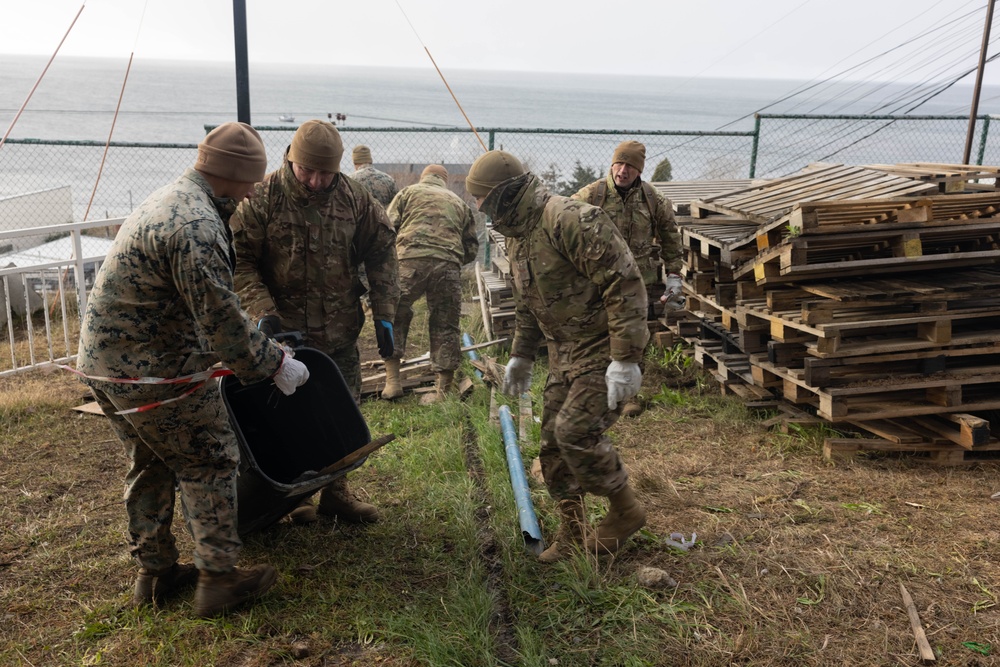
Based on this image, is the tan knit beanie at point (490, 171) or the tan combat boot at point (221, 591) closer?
the tan combat boot at point (221, 591)

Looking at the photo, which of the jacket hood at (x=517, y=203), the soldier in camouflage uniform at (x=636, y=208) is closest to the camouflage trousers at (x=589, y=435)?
the jacket hood at (x=517, y=203)

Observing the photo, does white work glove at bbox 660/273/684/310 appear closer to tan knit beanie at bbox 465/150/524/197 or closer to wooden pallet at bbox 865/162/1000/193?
wooden pallet at bbox 865/162/1000/193

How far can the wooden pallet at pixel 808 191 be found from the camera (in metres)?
5.15

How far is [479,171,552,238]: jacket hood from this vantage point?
353 cm

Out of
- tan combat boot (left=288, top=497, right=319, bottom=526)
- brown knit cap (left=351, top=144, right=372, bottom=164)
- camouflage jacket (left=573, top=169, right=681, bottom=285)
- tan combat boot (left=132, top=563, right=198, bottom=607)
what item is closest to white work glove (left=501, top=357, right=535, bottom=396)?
tan combat boot (left=288, top=497, right=319, bottom=526)

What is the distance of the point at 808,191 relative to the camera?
5.57 meters

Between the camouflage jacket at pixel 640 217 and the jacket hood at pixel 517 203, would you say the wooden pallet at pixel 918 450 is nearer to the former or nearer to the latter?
the camouflage jacket at pixel 640 217

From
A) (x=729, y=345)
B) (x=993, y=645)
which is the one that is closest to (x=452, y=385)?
(x=729, y=345)

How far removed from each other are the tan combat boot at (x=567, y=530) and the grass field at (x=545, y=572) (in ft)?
0.30

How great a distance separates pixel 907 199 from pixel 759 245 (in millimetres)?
887

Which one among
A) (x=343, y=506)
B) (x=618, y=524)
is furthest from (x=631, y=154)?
(x=343, y=506)

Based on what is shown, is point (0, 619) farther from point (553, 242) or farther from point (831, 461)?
point (831, 461)

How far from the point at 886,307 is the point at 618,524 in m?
2.35

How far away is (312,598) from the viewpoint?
3459 mm
